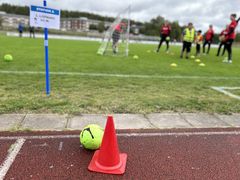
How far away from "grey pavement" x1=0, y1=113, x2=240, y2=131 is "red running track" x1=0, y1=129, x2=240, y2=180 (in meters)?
0.29

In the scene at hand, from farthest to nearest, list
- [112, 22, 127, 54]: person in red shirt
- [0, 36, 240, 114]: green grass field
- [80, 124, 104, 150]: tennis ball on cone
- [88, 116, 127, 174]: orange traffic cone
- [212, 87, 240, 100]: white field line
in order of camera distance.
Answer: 1. [112, 22, 127, 54]: person in red shirt
2. [212, 87, 240, 100]: white field line
3. [0, 36, 240, 114]: green grass field
4. [80, 124, 104, 150]: tennis ball on cone
5. [88, 116, 127, 174]: orange traffic cone

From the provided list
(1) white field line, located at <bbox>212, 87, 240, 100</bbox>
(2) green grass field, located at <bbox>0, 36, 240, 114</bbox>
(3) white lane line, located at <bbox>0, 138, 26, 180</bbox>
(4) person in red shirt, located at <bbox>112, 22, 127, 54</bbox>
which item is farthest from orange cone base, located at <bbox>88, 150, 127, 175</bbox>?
(4) person in red shirt, located at <bbox>112, 22, 127, 54</bbox>

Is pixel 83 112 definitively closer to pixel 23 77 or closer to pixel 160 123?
pixel 160 123

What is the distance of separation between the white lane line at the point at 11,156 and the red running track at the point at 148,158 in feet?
0.16

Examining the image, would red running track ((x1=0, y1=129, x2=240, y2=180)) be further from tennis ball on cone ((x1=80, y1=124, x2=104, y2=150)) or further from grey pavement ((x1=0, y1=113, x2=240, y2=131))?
grey pavement ((x1=0, y1=113, x2=240, y2=131))

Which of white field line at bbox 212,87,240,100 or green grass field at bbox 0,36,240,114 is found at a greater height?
white field line at bbox 212,87,240,100

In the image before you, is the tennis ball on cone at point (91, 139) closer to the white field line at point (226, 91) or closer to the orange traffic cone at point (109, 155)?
the orange traffic cone at point (109, 155)

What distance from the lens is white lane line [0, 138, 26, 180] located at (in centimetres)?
288

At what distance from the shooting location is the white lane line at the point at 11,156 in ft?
9.45

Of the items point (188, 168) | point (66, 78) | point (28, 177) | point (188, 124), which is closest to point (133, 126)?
point (188, 124)

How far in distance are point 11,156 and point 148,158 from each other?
168cm

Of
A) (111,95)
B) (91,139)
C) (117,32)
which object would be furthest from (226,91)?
(117,32)

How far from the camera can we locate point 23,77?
7.30 metres

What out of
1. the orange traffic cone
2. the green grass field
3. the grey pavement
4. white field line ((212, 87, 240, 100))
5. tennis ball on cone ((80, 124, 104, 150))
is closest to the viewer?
the orange traffic cone
